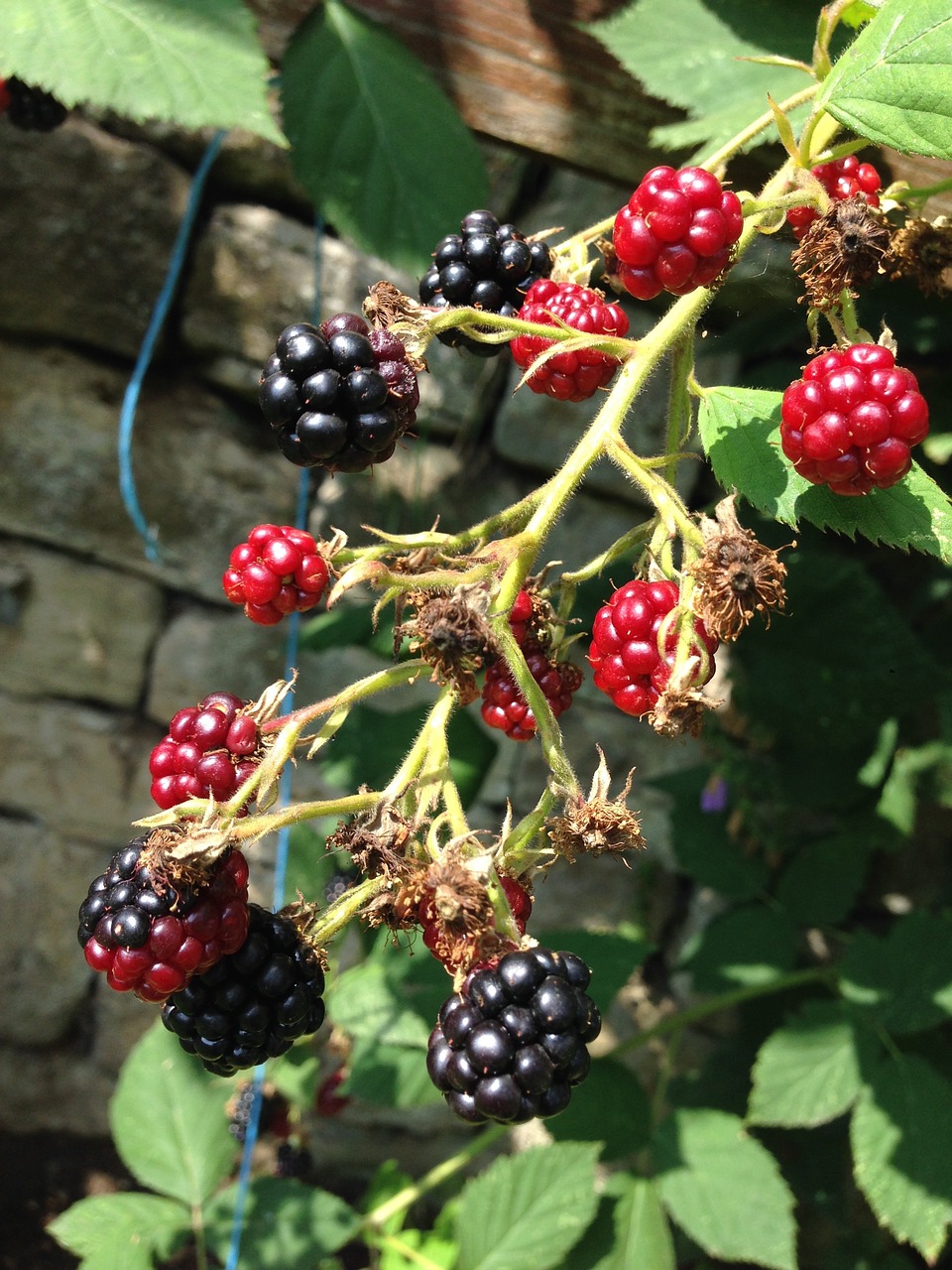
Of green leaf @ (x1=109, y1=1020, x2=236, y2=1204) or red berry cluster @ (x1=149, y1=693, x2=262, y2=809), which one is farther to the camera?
green leaf @ (x1=109, y1=1020, x2=236, y2=1204)

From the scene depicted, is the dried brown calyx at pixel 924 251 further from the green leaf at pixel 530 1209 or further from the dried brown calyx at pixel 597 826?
the green leaf at pixel 530 1209

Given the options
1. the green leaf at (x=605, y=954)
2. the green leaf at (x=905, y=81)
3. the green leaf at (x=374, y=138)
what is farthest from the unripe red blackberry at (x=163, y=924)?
→ the green leaf at (x=374, y=138)

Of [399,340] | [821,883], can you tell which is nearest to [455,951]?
[399,340]

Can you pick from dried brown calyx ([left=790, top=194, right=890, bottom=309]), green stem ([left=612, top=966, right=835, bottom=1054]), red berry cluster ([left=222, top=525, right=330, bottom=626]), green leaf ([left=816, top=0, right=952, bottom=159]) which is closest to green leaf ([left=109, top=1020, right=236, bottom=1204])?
green stem ([left=612, top=966, right=835, bottom=1054])

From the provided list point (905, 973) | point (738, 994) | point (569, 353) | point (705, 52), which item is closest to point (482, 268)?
point (569, 353)

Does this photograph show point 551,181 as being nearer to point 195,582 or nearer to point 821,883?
point 195,582

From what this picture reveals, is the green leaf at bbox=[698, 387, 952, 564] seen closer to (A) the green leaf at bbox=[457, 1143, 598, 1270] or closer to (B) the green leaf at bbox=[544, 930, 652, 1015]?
(B) the green leaf at bbox=[544, 930, 652, 1015]

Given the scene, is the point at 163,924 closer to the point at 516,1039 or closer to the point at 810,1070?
the point at 516,1039
